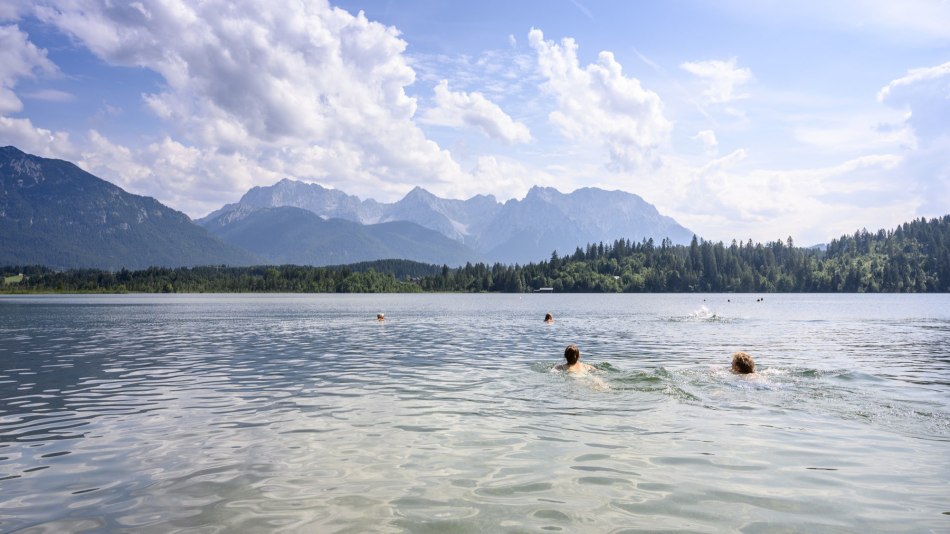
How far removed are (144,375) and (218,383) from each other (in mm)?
6117

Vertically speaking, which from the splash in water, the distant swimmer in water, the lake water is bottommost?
the splash in water

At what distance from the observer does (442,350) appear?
44.5 metres

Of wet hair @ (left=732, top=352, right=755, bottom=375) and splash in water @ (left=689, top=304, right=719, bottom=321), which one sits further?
splash in water @ (left=689, top=304, right=719, bottom=321)

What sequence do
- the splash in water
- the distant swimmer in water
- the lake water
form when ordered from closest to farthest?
the lake water
the distant swimmer in water
the splash in water

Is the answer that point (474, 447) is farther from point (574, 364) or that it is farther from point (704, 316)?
point (704, 316)

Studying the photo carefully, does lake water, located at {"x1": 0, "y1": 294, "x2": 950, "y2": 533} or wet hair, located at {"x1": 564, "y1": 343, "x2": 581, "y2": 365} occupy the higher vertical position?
wet hair, located at {"x1": 564, "y1": 343, "x2": 581, "y2": 365}

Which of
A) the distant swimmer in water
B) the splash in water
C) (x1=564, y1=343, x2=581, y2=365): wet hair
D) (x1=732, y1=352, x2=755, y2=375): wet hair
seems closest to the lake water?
the distant swimmer in water

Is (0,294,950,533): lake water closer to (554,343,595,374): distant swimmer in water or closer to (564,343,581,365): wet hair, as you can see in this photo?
(554,343,595,374): distant swimmer in water

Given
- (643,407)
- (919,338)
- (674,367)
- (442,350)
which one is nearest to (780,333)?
(919,338)

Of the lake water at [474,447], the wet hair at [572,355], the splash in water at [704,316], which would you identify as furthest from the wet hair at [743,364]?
the splash in water at [704,316]

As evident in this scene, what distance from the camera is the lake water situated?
11.4m

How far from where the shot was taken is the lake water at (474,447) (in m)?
11.4

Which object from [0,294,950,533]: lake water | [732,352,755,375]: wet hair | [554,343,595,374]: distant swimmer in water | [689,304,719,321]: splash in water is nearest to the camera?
[0,294,950,533]: lake water

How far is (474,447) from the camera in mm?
16297
